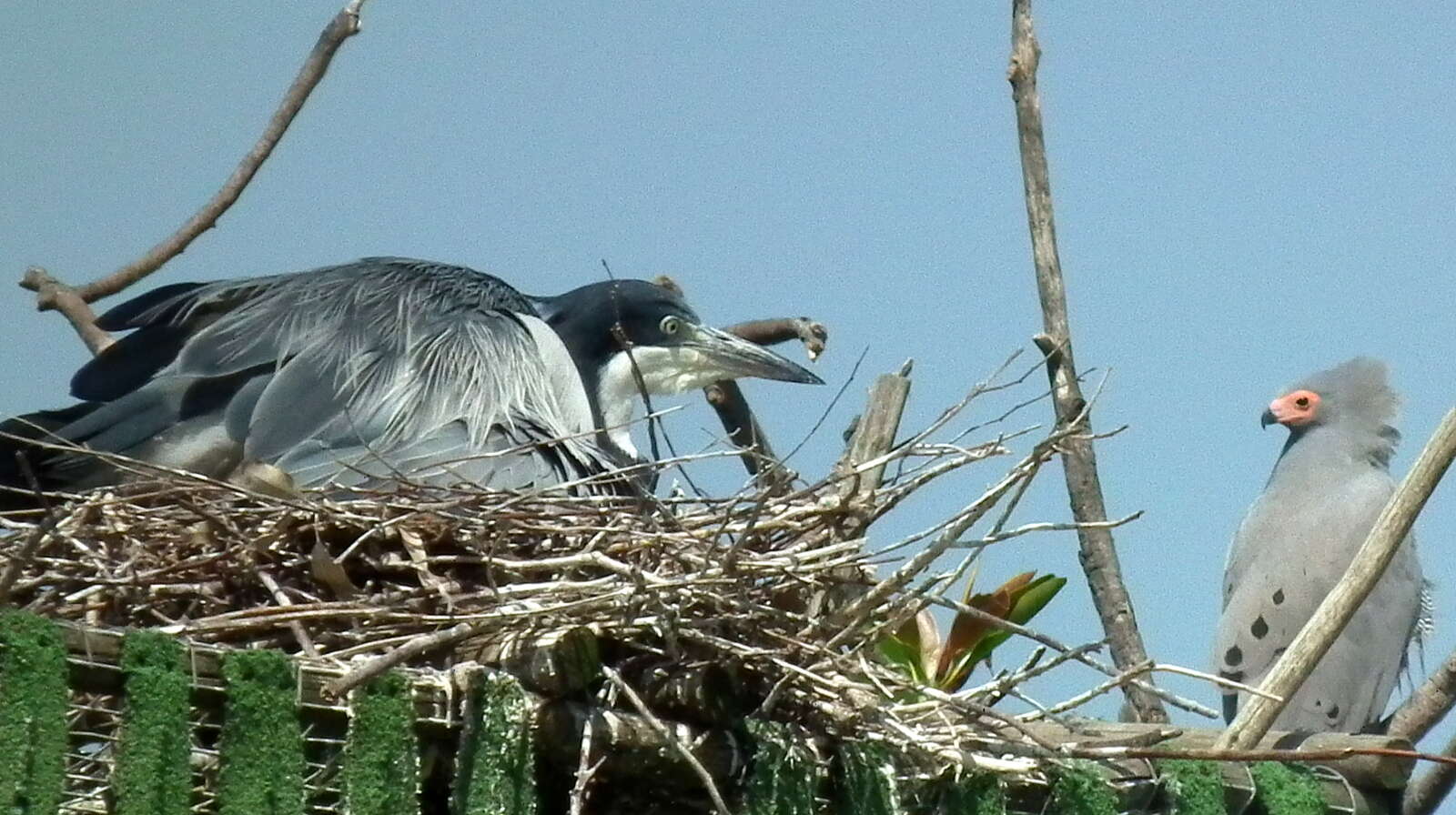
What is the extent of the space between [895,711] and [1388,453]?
4.71m

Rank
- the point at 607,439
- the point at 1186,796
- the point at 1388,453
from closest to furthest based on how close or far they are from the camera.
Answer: the point at 1186,796
the point at 607,439
the point at 1388,453

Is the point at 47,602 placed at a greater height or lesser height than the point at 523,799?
greater

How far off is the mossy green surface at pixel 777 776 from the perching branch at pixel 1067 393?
134 centimetres

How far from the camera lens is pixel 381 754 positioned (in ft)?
8.55

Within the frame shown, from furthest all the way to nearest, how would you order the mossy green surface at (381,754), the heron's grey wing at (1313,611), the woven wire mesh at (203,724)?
the heron's grey wing at (1313,611), the mossy green surface at (381,754), the woven wire mesh at (203,724)

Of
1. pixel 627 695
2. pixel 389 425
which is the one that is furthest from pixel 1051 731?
pixel 389 425

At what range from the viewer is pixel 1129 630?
14.4 feet

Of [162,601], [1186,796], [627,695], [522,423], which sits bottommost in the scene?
[1186,796]

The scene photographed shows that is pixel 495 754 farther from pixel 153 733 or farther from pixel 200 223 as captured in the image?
pixel 200 223

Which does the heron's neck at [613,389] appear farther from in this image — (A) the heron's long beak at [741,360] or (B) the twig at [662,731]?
(B) the twig at [662,731]

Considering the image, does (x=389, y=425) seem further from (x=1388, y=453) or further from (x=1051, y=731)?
(x=1388, y=453)

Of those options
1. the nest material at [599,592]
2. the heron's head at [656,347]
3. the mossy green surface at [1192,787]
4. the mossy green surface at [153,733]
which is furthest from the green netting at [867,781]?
the heron's head at [656,347]

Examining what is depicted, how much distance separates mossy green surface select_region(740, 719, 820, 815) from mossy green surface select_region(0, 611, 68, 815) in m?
0.98

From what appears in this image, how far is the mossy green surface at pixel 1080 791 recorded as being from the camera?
123 inches
